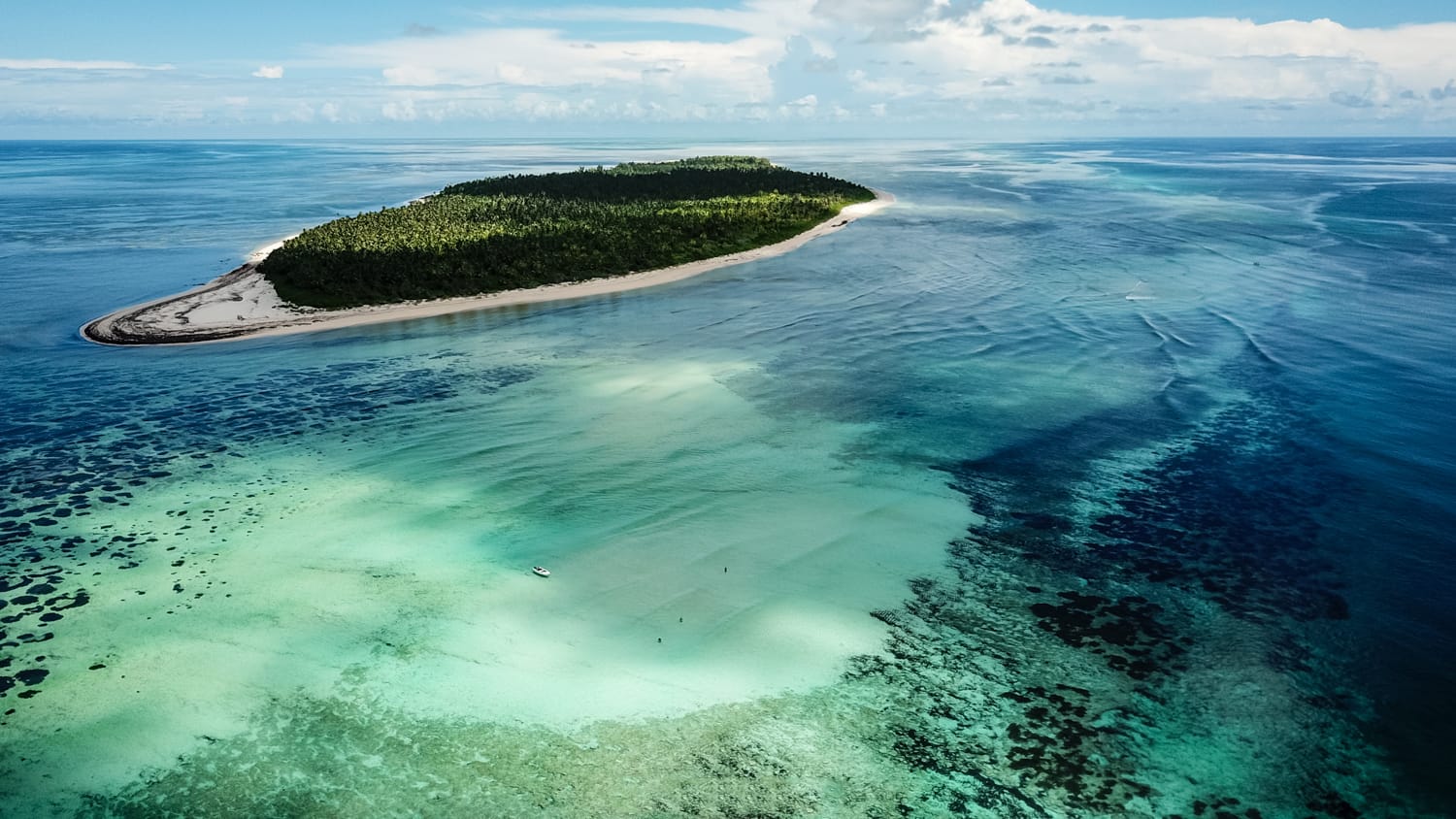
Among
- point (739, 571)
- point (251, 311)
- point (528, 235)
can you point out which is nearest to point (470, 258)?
point (528, 235)

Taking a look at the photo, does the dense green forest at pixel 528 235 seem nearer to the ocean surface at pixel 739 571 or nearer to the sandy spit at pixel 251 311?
the sandy spit at pixel 251 311

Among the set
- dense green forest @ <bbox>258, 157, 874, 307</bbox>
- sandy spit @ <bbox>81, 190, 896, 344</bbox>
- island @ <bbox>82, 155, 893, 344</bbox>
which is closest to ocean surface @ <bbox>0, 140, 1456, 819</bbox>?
sandy spit @ <bbox>81, 190, 896, 344</bbox>

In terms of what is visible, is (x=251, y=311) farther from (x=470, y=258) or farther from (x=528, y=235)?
(x=528, y=235)

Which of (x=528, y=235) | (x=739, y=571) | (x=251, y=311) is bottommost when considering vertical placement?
(x=739, y=571)

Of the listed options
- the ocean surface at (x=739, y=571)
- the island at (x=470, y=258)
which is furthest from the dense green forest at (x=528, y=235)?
the ocean surface at (x=739, y=571)

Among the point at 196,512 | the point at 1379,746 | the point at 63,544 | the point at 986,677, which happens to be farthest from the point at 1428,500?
the point at 63,544

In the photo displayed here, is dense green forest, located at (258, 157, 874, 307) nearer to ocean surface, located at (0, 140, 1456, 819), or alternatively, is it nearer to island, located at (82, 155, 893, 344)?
island, located at (82, 155, 893, 344)
